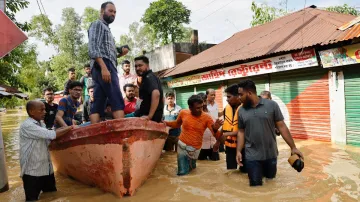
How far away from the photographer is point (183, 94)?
1576 cm

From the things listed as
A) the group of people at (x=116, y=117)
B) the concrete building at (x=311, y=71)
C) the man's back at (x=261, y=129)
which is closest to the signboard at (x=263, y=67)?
the concrete building at (x=311, y=71)

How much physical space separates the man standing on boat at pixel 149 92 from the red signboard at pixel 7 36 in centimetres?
156

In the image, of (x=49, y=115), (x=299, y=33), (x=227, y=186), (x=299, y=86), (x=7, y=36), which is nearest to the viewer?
(x=7, y=36)

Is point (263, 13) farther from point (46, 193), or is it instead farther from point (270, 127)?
point (46, 193)

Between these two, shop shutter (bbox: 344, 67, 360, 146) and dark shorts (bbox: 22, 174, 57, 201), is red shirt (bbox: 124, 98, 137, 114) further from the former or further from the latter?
shop shutter (bbox: 344, 67, 360, 146)

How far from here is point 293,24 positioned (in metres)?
11.3

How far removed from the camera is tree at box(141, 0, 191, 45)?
90.1 feet

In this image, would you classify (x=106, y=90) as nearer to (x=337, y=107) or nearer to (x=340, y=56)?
(x=340, y=56)

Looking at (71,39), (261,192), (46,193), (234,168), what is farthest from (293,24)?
(71,39)

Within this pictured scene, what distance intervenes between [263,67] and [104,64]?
7303 millimetres

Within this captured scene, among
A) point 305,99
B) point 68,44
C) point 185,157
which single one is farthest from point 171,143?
point 68,44

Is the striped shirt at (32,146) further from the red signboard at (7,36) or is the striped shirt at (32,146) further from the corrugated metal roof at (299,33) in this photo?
the corrugated metal roof at (299,33)

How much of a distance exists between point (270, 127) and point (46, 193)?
3.42 meters

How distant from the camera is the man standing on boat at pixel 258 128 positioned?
12.5ft
